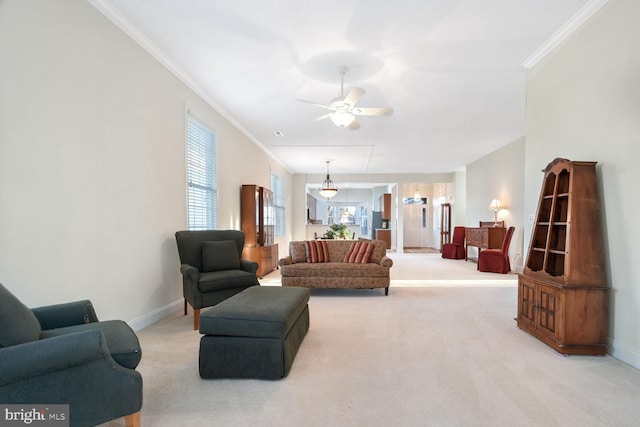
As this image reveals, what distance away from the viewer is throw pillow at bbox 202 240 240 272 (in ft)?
12.7

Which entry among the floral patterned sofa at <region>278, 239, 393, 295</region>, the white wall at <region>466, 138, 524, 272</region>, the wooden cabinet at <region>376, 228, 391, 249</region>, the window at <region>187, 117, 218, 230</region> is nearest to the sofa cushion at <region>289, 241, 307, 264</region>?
the floral patterned sofa at <region>278, 239, 393, 295</region>

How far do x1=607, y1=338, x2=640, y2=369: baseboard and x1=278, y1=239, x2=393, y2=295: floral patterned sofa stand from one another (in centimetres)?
253

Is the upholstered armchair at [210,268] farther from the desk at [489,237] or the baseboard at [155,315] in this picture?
A: the desk at [489,237]

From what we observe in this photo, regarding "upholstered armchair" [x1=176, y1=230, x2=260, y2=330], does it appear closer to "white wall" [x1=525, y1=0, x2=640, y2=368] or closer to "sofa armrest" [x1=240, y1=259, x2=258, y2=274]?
"sofa armrest" [x1=240, y1=259, x2=258, y2=274]

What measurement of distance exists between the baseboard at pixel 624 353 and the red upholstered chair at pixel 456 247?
7.05 metres

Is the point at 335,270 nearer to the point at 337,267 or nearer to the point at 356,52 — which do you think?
the point at 337,267

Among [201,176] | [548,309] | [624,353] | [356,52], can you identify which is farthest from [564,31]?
[201,176]

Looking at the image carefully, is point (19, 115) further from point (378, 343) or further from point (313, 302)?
point (313, 302)

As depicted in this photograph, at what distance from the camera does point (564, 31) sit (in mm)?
3037

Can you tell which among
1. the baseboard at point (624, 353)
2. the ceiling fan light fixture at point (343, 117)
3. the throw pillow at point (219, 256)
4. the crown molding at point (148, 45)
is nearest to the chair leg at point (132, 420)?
the throw pillow at point (219, 256)

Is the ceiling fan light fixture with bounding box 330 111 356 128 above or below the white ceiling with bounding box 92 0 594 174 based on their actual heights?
below

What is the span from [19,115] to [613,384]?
→ 13.9ft

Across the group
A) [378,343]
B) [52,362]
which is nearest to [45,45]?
[52,362]

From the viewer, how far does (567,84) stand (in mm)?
3137
